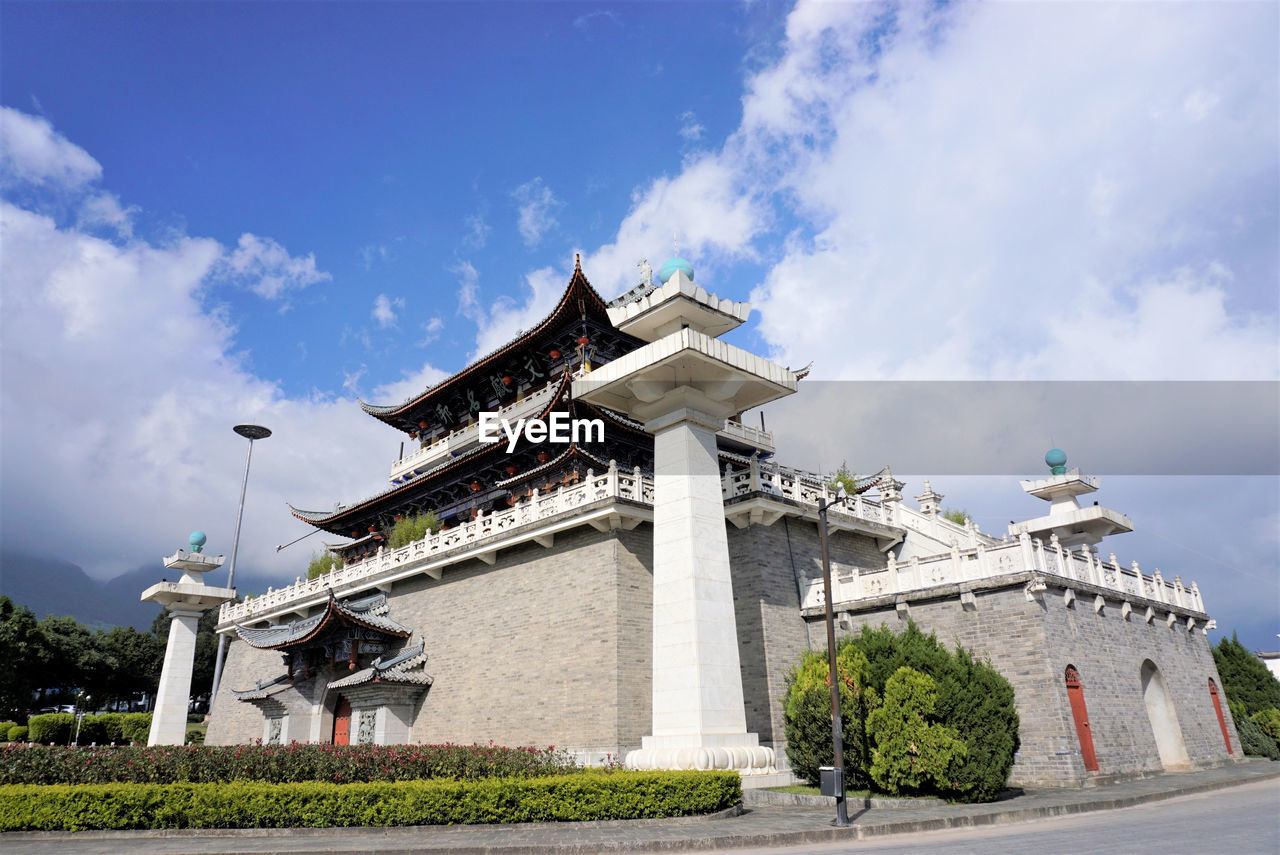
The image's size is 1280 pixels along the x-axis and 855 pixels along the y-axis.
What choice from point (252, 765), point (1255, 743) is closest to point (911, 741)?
point (252, 765)

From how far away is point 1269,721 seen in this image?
1129 inches

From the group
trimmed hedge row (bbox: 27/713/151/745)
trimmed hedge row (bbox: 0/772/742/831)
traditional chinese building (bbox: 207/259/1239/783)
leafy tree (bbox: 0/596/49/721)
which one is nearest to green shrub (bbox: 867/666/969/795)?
traditional chinese building (bbox: 207/259/1239/783)

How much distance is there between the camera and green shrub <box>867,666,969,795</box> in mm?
15516

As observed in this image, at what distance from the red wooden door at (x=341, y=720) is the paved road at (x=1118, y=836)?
20623 millimetres

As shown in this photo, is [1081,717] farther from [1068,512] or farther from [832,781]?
[1068,512]

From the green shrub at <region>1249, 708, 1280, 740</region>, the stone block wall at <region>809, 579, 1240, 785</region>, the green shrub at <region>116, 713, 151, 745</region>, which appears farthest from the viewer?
the green shrub at <region>116, 713, 151, 745</region>

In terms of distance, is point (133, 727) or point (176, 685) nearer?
point (176, 685)

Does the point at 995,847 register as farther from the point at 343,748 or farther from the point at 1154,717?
the point at 1154,717

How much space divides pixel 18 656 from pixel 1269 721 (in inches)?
2600

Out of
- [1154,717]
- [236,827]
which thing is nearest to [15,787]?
[236,827]

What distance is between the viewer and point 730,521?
76.5ft

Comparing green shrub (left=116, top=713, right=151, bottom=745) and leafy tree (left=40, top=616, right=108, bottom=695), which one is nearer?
green shrub (left=116, top=713, right=151, bottom=745)

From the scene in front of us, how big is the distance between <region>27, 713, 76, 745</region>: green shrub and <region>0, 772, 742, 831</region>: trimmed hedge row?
40.6m

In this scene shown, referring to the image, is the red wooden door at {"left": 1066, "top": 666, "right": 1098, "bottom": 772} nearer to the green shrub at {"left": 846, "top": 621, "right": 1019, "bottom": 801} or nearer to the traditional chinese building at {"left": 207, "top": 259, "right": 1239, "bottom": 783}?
the traditional chinese building at {"left": 207, "top": 259, "right": 1239, "bottom": 783}
